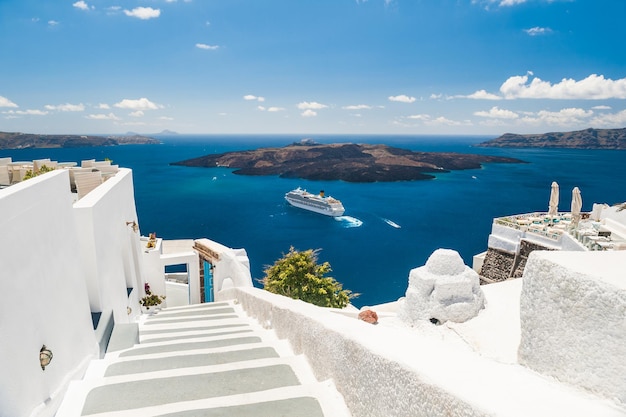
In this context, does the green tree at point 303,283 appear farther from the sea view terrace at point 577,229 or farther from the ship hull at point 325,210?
the ship hull at point 325,210

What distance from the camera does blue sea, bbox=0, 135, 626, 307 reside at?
40594 millimetres

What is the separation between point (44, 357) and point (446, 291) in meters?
13.5

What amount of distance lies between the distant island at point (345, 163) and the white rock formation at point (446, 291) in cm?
7679

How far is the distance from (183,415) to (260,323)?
4.54 meters

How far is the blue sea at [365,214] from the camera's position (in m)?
40.6

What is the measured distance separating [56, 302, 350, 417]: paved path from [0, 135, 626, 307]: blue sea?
27.2 m

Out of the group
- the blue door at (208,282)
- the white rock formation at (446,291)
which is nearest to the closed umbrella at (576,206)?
the white rock formation at (446,291)

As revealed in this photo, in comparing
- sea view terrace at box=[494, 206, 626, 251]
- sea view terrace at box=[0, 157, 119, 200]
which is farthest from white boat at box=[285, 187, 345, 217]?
sea view terrace at box=[0, 157, 119, 200]

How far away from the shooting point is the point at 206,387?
Answer: 139 inches

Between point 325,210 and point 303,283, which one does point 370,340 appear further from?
point 325,210

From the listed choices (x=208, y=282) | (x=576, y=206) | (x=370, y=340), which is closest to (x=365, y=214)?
(x=576, y=206)

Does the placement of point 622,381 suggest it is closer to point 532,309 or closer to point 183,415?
point 532,309

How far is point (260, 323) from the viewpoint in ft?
Answer: 24.5

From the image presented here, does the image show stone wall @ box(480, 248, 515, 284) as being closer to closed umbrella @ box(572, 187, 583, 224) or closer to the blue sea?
closed umbrella @ box(572, 187, 583, 224)
